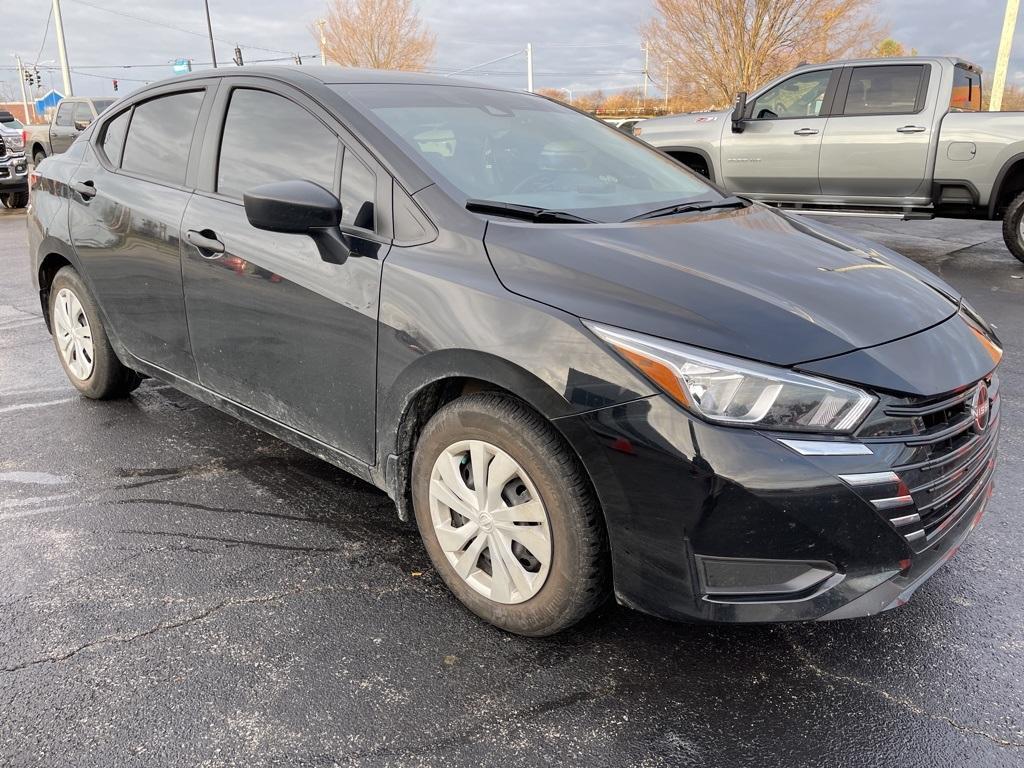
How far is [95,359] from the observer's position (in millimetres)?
4277

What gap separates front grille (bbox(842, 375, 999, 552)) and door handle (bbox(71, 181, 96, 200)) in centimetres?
367

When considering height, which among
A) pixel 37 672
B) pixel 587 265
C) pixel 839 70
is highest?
pixel 839 70

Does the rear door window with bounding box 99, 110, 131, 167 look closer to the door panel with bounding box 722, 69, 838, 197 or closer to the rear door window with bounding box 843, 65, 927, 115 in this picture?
the door panel with bounding box 722, 69, 838, 197

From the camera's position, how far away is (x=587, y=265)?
232 cm

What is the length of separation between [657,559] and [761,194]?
8103 mm

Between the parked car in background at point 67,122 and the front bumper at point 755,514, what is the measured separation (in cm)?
2026

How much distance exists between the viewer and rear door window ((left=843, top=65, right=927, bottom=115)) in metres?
8.30

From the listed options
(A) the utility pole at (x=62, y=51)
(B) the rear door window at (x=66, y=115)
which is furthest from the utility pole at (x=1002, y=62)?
(A) the utility pole at (x=62, y=51)

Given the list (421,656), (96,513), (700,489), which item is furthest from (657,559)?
(96,513)

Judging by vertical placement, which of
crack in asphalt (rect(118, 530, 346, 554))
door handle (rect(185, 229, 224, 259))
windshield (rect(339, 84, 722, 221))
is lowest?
crack in asphalt (rect(118, 530, 346, 554))

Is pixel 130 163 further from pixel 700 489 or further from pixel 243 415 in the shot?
A: pixel 700 489

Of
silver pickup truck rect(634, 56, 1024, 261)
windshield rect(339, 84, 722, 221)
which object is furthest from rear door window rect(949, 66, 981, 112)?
windshield rect(339, 84, 722, 221)

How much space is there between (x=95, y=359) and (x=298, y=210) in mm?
2286

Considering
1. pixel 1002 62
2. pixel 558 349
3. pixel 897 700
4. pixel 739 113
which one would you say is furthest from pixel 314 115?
pixel 1002 62
